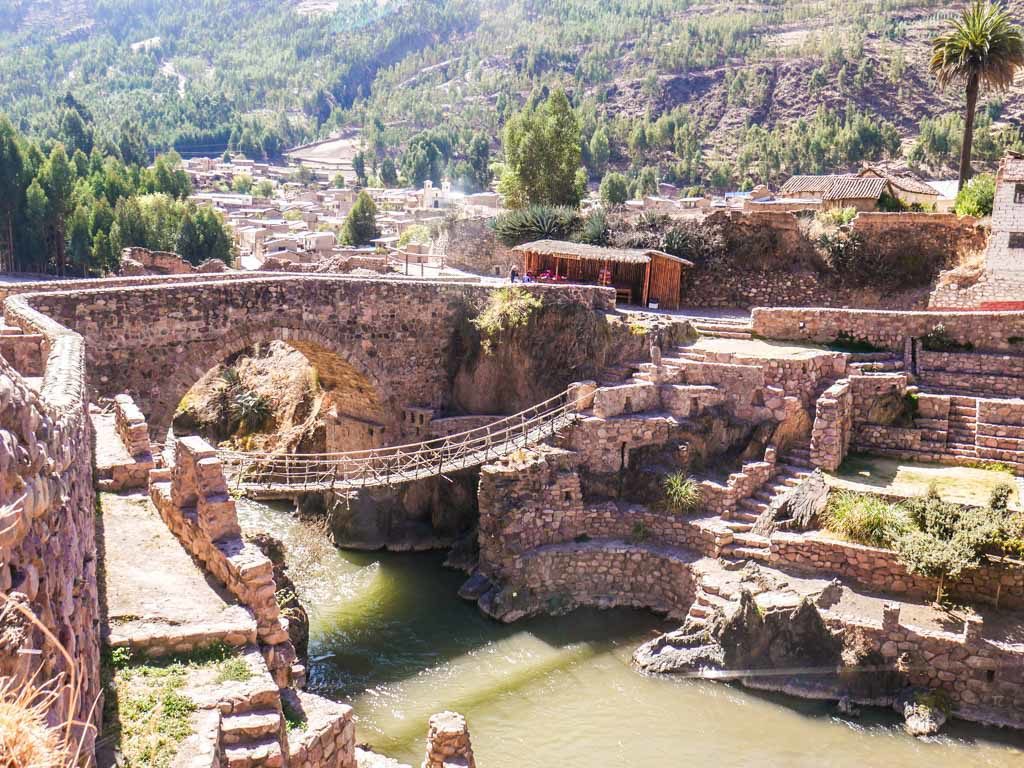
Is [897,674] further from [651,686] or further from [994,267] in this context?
[994,267]

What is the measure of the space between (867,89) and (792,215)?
7516cm

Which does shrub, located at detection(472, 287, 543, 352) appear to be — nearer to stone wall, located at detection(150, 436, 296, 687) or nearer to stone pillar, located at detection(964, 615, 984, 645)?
stone pillar, located at detection(964, 615, 984, 645)

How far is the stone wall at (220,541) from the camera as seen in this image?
10.4 m

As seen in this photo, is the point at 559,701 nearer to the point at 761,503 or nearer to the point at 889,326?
the point at 761,503

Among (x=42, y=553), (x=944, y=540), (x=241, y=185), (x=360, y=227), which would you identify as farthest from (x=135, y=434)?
(x=241, y=185)

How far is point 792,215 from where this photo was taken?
31.1 m

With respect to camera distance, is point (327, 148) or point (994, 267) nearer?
point (994, 267)

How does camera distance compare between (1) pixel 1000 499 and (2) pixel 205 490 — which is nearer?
(2) pixel 205 490

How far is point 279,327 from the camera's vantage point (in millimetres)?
23188

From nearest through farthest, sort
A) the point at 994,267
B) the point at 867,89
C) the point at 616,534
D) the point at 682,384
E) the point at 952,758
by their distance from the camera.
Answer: the point at 952,758, the point at 616,534, the point at 682,384, the point at 994,267, the point at 867,89

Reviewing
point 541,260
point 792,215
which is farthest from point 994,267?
point 541,260

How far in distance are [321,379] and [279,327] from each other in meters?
3.83

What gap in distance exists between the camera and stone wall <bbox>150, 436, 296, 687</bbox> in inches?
409

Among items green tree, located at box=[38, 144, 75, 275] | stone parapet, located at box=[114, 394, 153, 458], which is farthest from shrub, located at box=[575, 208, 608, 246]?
green tree, located at box=[38, 144, 75, 275]
